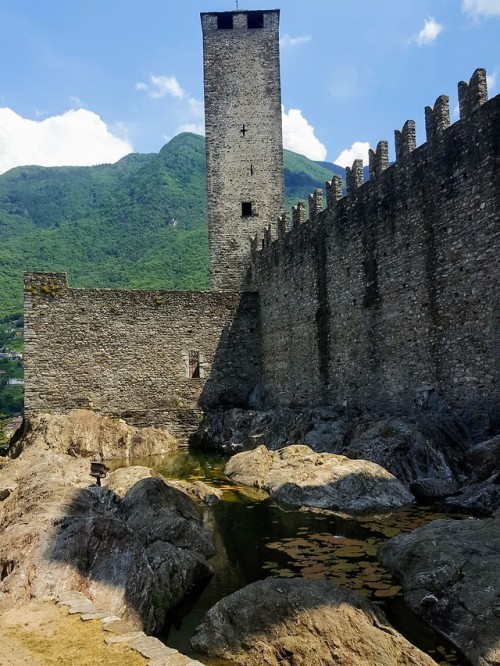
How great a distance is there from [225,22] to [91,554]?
83.7 ft

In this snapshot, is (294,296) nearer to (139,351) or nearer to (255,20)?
(139,351)

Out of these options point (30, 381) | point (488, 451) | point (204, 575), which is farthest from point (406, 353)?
point (30, 381)

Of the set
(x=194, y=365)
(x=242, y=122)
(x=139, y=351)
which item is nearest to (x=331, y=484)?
(x=194, y=365)

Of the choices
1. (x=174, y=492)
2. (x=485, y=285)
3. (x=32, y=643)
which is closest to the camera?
(x=32, y=643)

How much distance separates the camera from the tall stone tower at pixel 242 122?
24.9m

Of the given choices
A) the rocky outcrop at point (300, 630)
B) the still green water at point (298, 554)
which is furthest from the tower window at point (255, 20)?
the rocky outcrop at point (300, 630)

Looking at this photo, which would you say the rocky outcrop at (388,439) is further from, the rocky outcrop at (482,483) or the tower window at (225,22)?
the tower window at (225,22)

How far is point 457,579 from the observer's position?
220 inches

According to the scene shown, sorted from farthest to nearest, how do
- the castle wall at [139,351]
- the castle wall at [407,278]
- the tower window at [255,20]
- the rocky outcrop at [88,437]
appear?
the tower window at [255,20] → the castle wall at [139,351] → the rocky outcrop at [88,437] → the castle wall at [407,278]

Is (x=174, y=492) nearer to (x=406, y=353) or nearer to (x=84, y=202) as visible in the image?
(x=406, y=353)

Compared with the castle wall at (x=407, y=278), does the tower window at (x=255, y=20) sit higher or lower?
higher

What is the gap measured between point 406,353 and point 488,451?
4009 millimetres

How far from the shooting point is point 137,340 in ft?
68.1

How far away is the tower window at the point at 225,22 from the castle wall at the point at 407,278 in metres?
12.2
